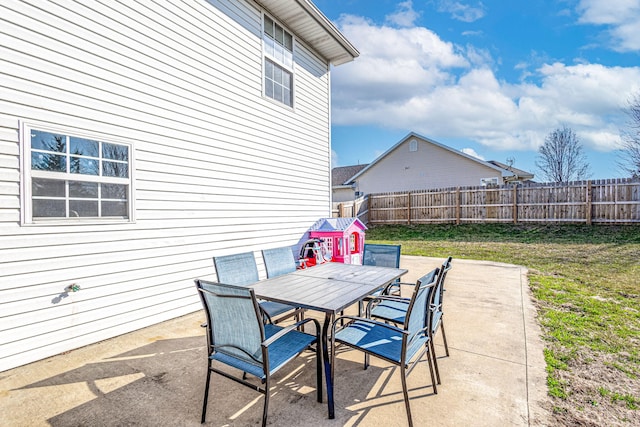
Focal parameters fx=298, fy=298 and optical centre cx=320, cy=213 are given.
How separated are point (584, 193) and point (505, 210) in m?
2.67

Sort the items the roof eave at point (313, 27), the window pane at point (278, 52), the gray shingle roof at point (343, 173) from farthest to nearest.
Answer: the gray shingle roof at point (343, 173)
the window pane at point (278, 52)
the roof eave at point (313, 27)

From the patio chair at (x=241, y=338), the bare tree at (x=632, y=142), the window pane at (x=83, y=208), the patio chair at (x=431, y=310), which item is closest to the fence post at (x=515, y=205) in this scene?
the bare tree at (x=632, y=142)

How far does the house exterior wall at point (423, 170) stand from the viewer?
17.4 metres

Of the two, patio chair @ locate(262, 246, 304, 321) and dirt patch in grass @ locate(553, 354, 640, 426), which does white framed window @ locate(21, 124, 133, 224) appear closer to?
patio chair @ locate(262, 246, 304, 321)

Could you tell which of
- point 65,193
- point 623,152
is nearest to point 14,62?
point 65,193

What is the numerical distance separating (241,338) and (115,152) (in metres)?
2.87

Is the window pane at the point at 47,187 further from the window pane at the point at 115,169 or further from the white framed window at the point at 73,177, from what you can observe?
the window pane at the point at 115,169

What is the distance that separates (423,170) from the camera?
18.8 m

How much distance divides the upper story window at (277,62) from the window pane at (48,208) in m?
3.77

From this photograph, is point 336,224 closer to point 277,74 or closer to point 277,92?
point 277,92

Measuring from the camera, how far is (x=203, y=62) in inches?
177

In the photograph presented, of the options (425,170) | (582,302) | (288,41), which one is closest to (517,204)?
(425,170)

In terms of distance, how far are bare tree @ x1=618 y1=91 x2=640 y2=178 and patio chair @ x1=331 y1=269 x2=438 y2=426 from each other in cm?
2059

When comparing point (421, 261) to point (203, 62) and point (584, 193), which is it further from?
point (584, 193)
